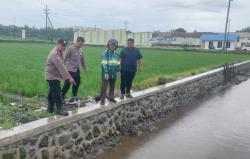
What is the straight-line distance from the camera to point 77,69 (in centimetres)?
740

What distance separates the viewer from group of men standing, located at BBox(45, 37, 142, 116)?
6.00 m

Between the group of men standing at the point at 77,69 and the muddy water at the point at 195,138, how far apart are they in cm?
113

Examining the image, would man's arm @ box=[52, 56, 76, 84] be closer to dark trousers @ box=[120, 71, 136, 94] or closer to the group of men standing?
the group of men standing

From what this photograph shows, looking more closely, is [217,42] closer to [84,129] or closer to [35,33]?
[35,33]

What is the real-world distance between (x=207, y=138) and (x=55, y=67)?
12.8ft

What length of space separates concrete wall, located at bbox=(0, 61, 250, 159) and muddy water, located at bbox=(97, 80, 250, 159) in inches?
13.2

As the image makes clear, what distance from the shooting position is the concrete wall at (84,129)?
Result: 4859 millimetres

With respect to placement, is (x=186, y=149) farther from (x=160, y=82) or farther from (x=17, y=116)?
(x=160, y=82)

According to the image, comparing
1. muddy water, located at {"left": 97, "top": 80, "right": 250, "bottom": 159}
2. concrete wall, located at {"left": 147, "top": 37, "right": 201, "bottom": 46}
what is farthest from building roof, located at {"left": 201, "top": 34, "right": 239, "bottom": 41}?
muddy water, located at {"left": 97, "top": 80, "right": 250, "bottom": 159}

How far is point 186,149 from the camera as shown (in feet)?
23.0

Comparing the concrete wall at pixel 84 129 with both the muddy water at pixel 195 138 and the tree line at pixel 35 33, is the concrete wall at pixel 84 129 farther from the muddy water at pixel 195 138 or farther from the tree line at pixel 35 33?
the tree line at pixel 35 33

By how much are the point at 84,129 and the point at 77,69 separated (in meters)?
1.61

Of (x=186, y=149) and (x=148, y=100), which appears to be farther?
(x=148, y=100)

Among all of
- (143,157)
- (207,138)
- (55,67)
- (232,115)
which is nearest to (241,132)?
(207,138)
